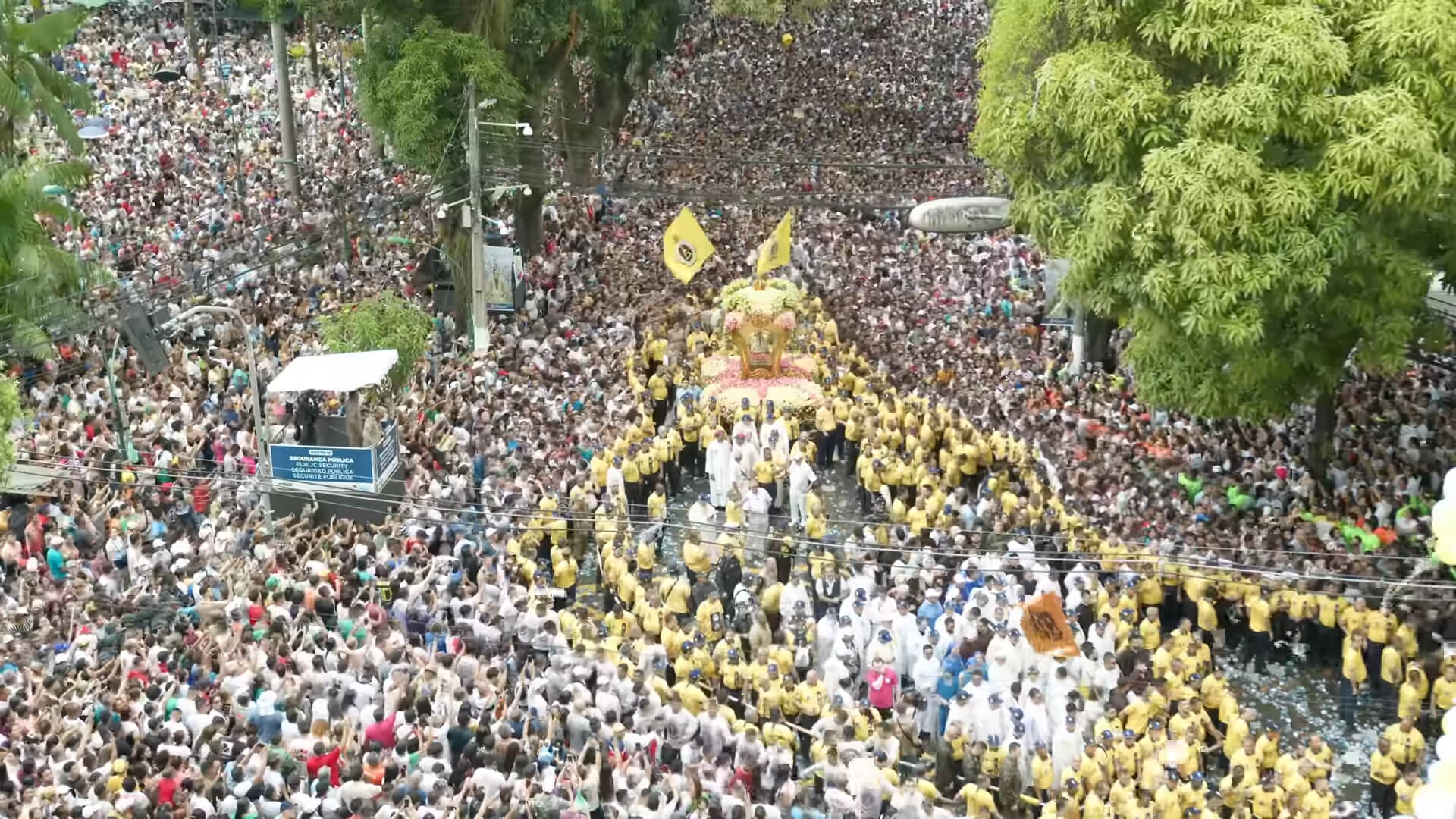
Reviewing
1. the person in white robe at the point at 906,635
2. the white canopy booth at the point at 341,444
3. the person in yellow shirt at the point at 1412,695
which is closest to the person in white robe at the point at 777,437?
the white canopy booth at the point at 341,444

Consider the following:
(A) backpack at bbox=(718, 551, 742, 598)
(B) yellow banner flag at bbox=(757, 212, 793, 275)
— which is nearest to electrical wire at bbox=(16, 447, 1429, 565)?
(A) backpack at bbox=(718, 551, 742, 598)

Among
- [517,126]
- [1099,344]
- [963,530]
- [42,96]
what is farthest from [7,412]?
[1099,344]

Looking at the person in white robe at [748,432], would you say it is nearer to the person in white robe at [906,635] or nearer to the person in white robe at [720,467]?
the person in white robe at [720,467]

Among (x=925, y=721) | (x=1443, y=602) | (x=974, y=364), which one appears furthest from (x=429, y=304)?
(x=1443, y=602)

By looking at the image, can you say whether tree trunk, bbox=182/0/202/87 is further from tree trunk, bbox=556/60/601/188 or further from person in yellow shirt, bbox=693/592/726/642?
person in yellow shirt, bbox=693/592/726/642

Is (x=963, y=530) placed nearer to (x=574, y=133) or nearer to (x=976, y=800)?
(x=976, y=800)
